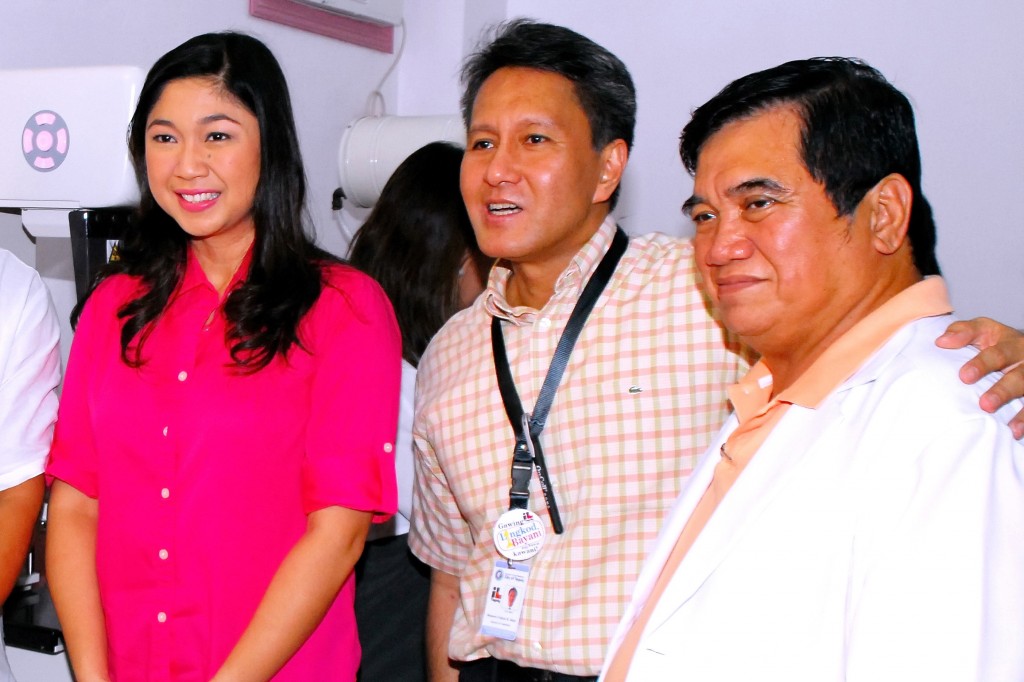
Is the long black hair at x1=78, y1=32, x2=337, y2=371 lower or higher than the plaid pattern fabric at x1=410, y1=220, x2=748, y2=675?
higher

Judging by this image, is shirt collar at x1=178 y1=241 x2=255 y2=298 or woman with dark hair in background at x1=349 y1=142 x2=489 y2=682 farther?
woman with dark hair in background at x1=349 y1=142 x2=489 y2=682

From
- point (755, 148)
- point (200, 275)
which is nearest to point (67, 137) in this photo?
point (200, 275)

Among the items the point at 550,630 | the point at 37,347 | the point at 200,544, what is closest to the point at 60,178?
the point at 37,347

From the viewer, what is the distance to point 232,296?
1794 millimetres

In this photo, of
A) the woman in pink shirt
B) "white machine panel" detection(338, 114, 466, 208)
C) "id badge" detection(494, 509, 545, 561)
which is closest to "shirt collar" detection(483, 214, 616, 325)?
the woman in pink shirt

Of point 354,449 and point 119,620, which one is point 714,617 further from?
point 119,620

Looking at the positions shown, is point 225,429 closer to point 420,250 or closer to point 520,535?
point 520,535

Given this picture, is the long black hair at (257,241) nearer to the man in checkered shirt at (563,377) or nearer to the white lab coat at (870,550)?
the man in checkered shirt at (563,377)

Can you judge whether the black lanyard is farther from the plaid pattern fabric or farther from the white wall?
the white wall

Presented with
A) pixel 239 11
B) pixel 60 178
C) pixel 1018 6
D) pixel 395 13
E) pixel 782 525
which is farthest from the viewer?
pixel 395 13

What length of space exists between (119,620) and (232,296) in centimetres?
57

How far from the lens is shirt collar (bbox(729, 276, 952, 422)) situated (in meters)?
1.24

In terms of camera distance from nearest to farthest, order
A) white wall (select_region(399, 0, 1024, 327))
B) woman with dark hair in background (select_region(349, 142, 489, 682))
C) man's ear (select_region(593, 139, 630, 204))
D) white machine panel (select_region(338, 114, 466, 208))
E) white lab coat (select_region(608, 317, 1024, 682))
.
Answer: white lab coat (select_region(608, 317, 1024, 682)), man's ear (select_region(593, 139, 630, 204)), woman with dark hair in background (select_region(349, 142, 489, 682)), white wall (select_region(399, 0, 1024, 327)), white machine panel (select_region(338, 114, 466, 208))

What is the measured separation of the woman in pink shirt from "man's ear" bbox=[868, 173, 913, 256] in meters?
0.84
